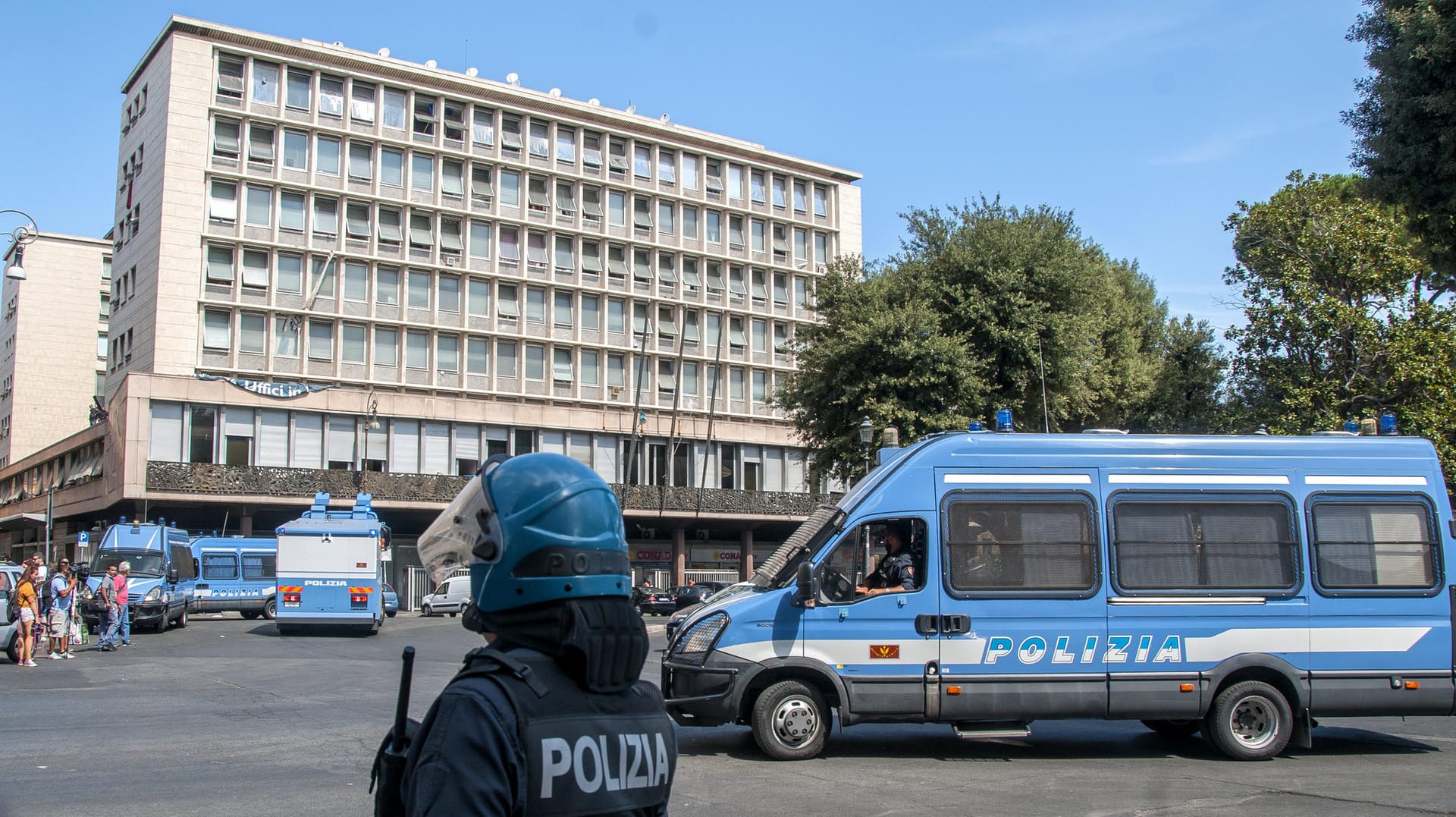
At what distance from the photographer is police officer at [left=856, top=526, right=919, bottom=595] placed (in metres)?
10.3

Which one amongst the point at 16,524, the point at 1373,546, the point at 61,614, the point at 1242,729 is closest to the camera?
the point at 1242,729

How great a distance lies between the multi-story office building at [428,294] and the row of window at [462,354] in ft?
0.40

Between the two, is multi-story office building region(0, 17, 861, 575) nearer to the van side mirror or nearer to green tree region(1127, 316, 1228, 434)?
green tree region(1127, 316, 1228, 434)

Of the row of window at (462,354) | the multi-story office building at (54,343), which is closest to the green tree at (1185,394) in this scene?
the row of window at (462,354)

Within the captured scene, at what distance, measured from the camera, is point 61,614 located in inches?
779

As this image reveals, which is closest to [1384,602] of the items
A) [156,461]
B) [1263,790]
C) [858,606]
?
[1263,790]

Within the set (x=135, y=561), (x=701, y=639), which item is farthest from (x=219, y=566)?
(x=701, y=639)

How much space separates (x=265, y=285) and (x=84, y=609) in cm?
2964

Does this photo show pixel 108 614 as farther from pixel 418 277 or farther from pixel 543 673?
pixel 418 277

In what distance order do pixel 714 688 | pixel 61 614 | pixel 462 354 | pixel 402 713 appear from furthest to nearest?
pixel 462 354, pixel 61 614, pixel 714 688, pixel 402 713

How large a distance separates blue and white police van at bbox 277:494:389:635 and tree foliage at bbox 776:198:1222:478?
39.9ft

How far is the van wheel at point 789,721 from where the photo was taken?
9.91 m

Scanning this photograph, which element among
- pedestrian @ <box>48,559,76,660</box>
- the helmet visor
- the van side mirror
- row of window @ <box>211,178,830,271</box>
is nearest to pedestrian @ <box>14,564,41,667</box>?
pedestrian @ <box>48,559,76,660</box>

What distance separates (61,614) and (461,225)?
3655cm
